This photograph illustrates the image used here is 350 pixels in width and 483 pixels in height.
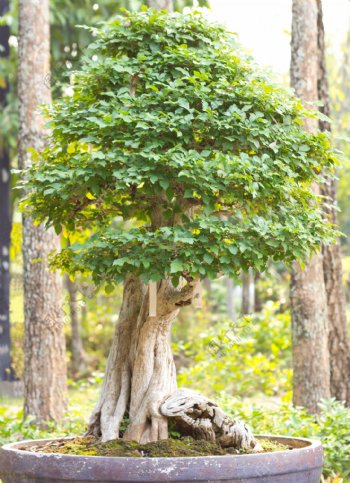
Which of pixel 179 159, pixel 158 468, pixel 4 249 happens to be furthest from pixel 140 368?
pixel 4 249

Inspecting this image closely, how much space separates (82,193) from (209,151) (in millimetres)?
599

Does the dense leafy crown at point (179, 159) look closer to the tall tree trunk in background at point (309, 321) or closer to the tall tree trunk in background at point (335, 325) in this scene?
the tall tree trunk in background at point (309, 321)

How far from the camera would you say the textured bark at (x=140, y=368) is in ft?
11.4

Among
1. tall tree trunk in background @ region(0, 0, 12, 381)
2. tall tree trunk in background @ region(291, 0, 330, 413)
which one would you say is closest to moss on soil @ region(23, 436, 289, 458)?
→ tall tree trunk in background @ region(291, 0, 330, 413)

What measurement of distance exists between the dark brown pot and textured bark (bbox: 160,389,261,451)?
1.28 ft

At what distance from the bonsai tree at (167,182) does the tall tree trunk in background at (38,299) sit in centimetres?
209

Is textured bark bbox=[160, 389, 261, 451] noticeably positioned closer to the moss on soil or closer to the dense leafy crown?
the moss on soil

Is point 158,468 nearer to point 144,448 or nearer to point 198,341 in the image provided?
point 144,448

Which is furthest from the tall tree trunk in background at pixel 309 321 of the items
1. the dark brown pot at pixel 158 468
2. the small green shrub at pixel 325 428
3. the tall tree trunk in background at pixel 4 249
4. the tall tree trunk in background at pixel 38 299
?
the tall tree trunk in background at pixel 4 249

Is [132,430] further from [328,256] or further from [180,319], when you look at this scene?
[180,319]

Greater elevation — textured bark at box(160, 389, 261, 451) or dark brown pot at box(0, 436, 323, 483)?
textured bark at box(160, 389, 261, 451)

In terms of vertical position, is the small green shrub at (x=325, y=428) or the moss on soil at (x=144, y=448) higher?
the moss on soil at (x=144, y=448)

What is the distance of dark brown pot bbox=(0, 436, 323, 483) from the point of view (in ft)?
9.42

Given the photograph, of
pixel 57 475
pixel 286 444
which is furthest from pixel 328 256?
pixel 57 475
